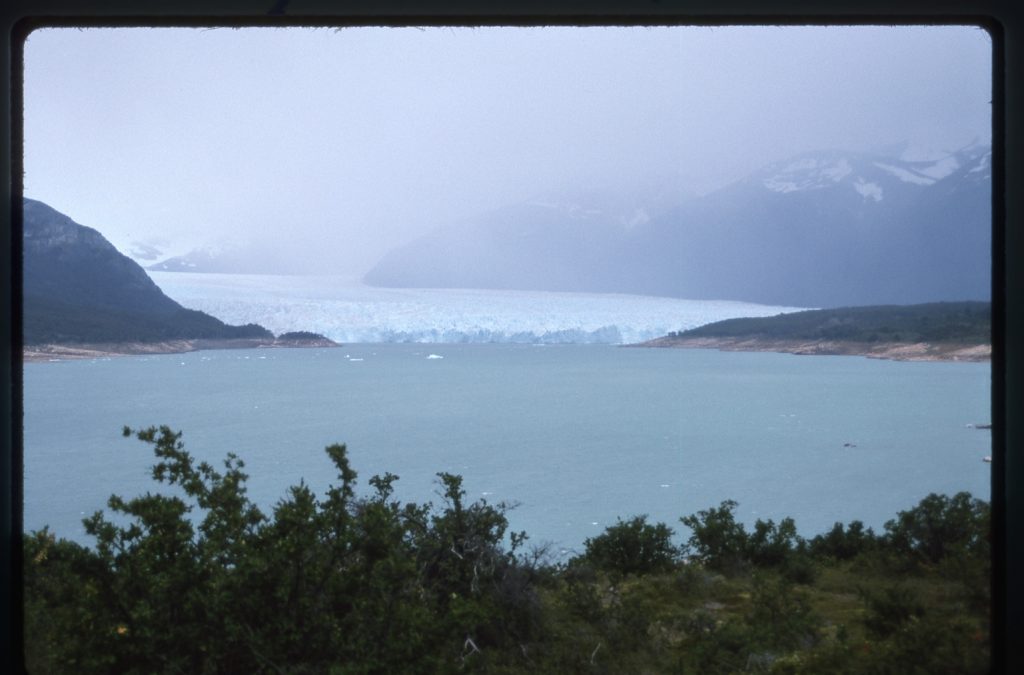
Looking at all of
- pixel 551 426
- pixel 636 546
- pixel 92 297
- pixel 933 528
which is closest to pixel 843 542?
pixel 933 528

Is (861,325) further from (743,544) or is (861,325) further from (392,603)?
(392,603)

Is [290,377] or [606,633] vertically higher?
[290,377]

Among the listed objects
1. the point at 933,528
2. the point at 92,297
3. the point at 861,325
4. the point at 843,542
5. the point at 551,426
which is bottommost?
the point at 843,542

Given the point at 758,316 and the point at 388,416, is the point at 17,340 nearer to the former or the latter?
the point at 388,416

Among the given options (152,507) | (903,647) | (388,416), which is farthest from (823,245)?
(152,507)

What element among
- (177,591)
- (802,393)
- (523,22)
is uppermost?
A: (523,22)

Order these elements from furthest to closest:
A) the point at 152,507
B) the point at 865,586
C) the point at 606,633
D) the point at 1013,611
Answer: the point at 865,586 < the point at 606,633 < the point at 152,507 < the point at 1013,611
